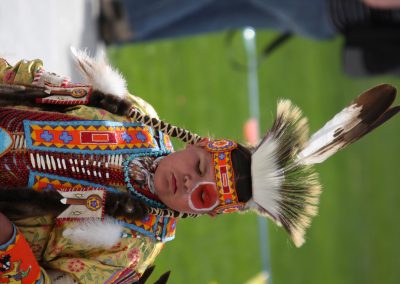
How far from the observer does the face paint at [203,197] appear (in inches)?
76.7

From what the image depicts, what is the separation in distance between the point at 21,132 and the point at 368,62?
2.02 meters

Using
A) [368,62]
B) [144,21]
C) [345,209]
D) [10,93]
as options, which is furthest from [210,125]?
[10,93]

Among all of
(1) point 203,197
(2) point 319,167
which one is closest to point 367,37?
(1) point 203,197

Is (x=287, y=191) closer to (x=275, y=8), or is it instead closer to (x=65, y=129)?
(x=65, y=129)

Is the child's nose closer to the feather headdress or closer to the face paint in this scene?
the face paint

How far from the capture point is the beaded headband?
1.96m

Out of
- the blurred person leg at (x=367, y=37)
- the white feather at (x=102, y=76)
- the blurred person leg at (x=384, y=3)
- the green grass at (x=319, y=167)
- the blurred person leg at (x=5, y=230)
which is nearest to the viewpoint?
the blurred person leg at (x=5, y=230)

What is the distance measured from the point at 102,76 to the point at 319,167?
6.20 meters

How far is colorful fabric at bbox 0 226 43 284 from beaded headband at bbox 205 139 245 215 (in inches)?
21.2

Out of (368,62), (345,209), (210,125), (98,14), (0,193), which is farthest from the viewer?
(345,209)

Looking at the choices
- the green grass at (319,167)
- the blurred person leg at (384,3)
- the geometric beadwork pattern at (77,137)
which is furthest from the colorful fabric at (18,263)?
the green grass at (319,167)

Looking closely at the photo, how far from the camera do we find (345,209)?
311 inches

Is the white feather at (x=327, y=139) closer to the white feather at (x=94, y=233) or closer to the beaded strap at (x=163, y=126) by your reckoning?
the beaded strap at (x=163, y=126)

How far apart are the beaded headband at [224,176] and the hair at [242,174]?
1 centimetres
